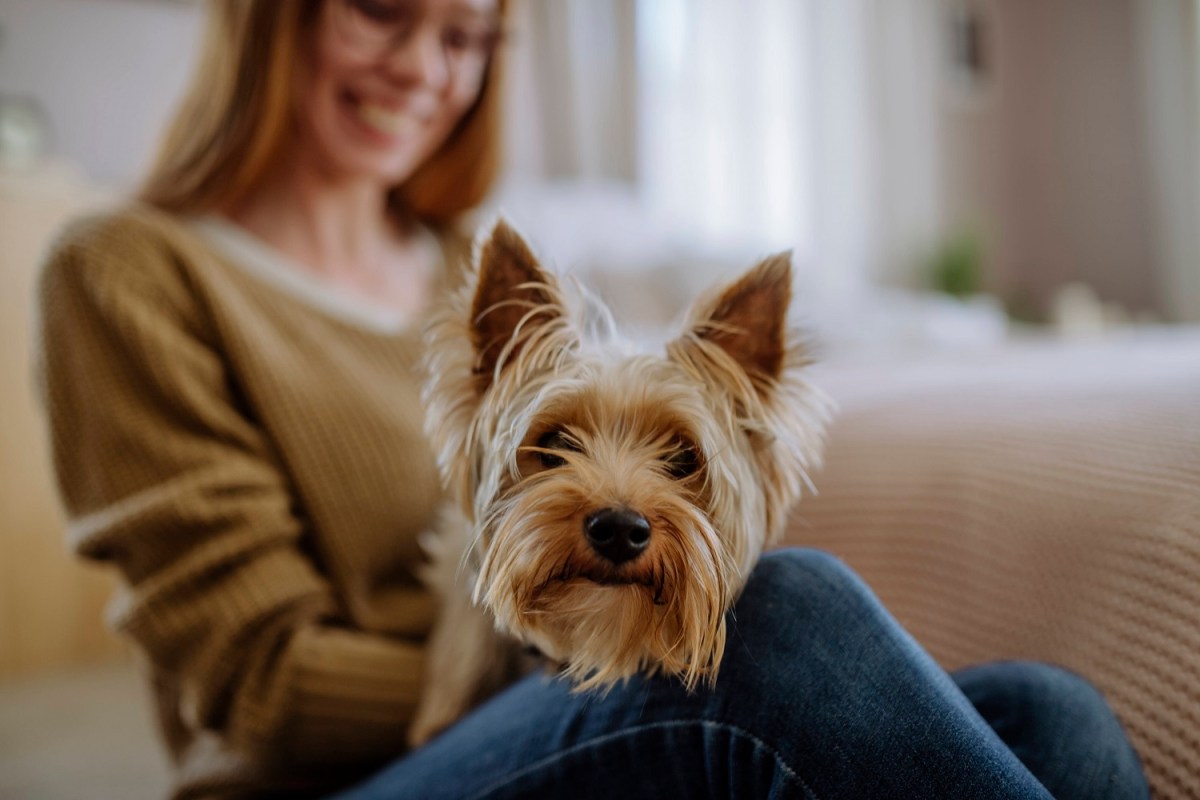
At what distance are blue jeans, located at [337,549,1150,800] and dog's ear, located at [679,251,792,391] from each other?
0.20 m

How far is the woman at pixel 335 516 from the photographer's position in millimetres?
772

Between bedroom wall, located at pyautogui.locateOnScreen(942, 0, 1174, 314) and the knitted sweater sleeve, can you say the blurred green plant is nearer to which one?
bedroom wall, located at pyautogui.locateOnScreen(942, 0, 1174, 314)

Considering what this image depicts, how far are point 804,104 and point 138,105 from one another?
11.2ft

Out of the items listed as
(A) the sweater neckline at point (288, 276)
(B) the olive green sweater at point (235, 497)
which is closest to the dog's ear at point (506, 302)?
(B) the olive green sweater at point (235, 497)

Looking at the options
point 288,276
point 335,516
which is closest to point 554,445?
point 335,516

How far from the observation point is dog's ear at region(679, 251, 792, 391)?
2.66 ft

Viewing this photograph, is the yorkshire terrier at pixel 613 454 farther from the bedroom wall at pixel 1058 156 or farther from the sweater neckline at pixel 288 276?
the bedroom wall at pixel 1058 156

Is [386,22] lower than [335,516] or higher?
higher

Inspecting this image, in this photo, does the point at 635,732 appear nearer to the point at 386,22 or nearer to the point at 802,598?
the point at 802,598

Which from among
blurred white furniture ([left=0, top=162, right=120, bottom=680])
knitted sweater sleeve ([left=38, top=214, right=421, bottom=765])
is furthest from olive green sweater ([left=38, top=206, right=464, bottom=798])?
blurred white furniture ([left=0, top=162, right=120, bottom=680])

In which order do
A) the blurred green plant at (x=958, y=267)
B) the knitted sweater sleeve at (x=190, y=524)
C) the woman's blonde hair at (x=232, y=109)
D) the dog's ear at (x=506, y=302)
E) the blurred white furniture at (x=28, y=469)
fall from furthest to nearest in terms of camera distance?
the blurred green plant at (x=958, y=267), the blurred white furniture at (x=28, y=469), the woman's blonde hair at (x=232, y=109), the knitted sweater sleeve at (x=190, y=524), the dog's ear at (x=506, y=302)

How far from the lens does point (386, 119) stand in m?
1.37

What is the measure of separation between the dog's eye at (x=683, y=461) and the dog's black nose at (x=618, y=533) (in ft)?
0.35

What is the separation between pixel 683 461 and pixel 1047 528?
422 millimetres
